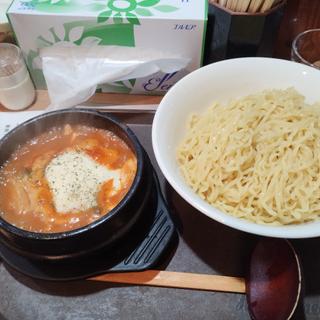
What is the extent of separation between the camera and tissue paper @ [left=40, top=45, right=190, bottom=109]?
1559mm

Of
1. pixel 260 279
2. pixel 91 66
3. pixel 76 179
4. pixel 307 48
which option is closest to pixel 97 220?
pixel 76 179

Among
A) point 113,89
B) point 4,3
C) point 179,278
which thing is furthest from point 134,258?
point 4,3

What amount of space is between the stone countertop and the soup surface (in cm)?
20

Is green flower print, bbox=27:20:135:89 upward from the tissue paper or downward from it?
upward

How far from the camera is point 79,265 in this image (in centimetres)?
114

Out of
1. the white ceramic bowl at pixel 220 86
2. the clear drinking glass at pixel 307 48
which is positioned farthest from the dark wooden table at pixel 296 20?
the white ceramic bowl at pixel 220 86

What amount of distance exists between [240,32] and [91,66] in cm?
63

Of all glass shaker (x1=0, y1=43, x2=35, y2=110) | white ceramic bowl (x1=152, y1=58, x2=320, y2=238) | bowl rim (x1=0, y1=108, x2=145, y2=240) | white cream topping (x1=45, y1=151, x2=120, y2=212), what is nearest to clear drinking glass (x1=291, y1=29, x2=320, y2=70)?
white ceramic bowl (x1=152, y1=58, x2=320, y2=238)

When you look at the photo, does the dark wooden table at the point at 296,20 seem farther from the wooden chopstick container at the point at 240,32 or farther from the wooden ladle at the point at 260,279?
the wooden ladle at the point at 260,279

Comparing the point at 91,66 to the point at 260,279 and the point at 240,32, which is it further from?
the point at 260,279

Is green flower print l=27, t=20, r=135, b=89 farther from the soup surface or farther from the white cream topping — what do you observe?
the white cream topping

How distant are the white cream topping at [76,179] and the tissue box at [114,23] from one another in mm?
516

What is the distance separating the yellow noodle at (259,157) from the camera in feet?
3.61

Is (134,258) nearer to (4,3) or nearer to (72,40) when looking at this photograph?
(72,40)
